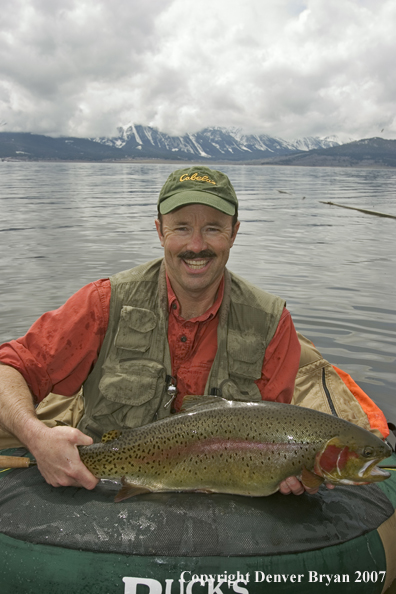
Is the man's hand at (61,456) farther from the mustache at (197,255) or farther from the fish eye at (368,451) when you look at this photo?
the fish eye at (368,451)

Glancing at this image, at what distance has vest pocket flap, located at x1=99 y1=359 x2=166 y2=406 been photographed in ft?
11.8

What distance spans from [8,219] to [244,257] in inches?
563

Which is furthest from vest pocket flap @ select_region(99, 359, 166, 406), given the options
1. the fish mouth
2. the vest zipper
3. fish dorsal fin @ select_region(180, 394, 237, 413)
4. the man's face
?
the vest zipper

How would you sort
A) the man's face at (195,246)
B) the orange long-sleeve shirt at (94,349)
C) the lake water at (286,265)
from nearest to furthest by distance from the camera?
the orange long-sleeve shirt at (94,349)
the man's face at (195,246)
the lake water at (286,265)

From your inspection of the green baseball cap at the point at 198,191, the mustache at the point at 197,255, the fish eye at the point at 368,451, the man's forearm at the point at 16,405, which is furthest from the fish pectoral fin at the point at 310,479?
the green baseball cap at the point at 198,191

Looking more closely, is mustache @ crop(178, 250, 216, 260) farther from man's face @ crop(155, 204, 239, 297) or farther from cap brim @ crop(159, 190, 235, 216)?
cap brim @ crop(159, 190, 235, 216)

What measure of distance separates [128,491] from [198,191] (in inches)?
84.0

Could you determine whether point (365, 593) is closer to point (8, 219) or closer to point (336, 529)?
point (336, 529)

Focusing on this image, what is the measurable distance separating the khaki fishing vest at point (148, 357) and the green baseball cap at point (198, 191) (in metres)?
0.66

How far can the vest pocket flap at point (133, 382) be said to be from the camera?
359 centimetres

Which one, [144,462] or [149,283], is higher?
[149,283]

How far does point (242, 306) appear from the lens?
385 centimetres

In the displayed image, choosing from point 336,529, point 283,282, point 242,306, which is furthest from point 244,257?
point 336,529

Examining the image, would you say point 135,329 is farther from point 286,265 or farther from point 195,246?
point 286,265
